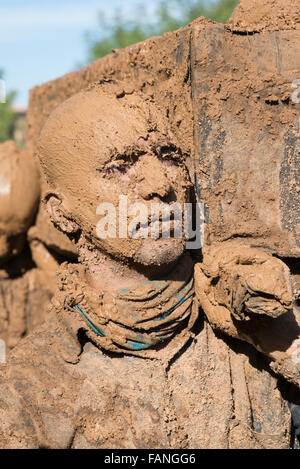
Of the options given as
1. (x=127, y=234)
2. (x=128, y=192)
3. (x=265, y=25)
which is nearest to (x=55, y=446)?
(x=127, y=234)

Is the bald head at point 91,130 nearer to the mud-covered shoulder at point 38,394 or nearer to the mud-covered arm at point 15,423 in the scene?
the mud-covered shoulder at point 38,394

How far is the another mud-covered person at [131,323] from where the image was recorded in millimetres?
1730

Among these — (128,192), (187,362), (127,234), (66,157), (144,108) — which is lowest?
(187,362)

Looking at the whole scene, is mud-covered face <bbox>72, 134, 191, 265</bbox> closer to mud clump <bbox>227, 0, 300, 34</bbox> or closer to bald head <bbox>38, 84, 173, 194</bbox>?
bald head <bbox>38, 84, 173, 194</bbox>

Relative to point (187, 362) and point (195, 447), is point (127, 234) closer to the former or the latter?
point (187, 362)

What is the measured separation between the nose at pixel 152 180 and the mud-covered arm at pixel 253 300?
32cm

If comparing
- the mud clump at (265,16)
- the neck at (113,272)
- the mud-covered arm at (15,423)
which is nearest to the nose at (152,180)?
the neck at (113,272)

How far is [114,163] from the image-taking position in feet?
5.63

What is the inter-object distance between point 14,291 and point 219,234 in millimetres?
1719

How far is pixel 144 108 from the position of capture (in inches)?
70.3

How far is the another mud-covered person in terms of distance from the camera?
1.73 m

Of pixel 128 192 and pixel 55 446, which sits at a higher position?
pixel 128 192

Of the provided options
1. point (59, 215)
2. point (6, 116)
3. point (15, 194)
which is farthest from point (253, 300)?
point (6, 116)

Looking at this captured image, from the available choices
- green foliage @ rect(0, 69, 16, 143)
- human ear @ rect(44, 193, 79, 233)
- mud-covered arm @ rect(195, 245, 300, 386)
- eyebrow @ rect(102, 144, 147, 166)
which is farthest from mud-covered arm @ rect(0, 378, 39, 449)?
green foliage @ rect(0, 69, 16, 143)
